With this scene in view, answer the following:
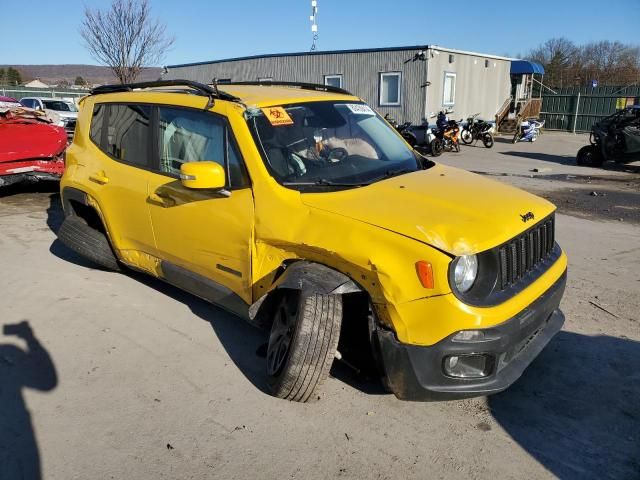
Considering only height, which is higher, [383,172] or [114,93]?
[114,93]

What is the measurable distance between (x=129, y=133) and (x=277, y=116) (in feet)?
5.10

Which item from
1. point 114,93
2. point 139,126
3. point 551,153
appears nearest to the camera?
point 139,126

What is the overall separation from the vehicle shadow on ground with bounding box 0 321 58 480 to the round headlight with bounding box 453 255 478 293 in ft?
7.65

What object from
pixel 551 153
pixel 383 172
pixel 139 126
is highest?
pixel 139 126

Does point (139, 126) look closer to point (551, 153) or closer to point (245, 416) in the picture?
point (245, 416)

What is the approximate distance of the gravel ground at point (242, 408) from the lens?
9.06ft

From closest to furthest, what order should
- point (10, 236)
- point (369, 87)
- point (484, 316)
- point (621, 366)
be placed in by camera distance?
1. point (484, 316)
2. point (621, 366)
3. point (10, 236)
4. point (369, 87)

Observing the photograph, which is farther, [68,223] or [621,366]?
[68,223]

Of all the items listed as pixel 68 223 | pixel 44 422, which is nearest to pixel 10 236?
pixel 68 223

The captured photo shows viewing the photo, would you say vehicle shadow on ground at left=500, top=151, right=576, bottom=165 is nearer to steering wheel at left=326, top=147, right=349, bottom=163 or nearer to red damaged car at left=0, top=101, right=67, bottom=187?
red damaged car at left=0, top=101, right=67, bottom=187

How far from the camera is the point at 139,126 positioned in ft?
14.4

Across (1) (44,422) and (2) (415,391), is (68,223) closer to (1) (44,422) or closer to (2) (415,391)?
(1) (44,422)

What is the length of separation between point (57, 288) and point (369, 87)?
18.9 meters

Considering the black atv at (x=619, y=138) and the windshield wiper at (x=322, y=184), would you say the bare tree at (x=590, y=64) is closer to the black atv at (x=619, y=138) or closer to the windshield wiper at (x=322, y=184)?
the black atv at (x=619, y=138)
